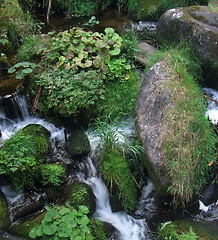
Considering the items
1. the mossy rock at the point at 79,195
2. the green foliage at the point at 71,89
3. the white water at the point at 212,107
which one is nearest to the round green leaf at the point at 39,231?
the mossy rock at the point at 79,195

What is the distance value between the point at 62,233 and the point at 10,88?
2.96 meters

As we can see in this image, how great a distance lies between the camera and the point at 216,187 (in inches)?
154

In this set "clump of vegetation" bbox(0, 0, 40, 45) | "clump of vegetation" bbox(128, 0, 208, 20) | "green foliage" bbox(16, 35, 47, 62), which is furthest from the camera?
"clump of vegetation" bbox(128, 0, 208, 20)

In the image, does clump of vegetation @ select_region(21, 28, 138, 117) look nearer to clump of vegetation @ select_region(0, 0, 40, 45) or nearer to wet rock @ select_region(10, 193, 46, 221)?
clump of vegetation @ select_region(0, 0, 40, 45)

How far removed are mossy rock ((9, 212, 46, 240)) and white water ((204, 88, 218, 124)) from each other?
293 centimetres

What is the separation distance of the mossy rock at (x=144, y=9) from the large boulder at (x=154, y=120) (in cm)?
334

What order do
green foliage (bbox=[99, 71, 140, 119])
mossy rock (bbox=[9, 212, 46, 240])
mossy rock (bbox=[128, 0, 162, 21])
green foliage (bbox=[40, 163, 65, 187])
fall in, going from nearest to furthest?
mossy rock (bbox=[9, 212, 46, 240]) → green foliage (bbox=[40, 163, 65, 187]) → green foliage (bbox=[99, 71, 140, 119]) → mossy rock (bbox=[128, 0, 162, 21])

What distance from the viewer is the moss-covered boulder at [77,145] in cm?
439

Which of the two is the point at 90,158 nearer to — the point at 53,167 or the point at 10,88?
the point at 53,167

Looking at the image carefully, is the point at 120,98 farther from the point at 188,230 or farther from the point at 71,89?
the point at 188,230

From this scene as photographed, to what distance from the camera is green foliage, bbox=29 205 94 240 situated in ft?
9.79

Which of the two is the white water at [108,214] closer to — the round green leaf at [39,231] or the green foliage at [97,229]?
the green foliage at [97,229]

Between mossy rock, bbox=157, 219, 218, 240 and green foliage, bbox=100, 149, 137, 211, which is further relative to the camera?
green foliage, bbox=100, 149, 137, 211

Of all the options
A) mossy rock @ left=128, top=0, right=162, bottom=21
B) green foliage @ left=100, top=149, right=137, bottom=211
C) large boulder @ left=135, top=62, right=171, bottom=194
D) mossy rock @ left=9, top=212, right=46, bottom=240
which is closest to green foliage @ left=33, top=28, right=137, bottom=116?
large boulder @ left=135, top=62, right=171, bottom=194
